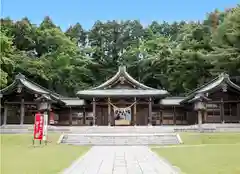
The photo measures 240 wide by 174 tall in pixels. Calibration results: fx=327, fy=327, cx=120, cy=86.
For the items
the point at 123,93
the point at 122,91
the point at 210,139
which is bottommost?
the point at 210,139

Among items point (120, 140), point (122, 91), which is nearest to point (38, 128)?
point (120, 140)

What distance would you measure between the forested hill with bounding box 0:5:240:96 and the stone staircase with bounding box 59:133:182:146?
15016 mm

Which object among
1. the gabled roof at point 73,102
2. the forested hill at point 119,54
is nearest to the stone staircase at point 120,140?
the gabled roof at point 73,102

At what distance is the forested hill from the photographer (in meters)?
37.8

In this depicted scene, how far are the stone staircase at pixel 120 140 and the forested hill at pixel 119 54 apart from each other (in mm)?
15016

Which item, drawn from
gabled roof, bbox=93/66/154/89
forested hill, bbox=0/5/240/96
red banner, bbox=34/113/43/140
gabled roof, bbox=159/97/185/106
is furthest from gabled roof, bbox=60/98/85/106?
red banner, bbox=34/113/43/140

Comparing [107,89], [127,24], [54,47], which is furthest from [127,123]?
[127,24]

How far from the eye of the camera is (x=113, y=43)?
64.7 m

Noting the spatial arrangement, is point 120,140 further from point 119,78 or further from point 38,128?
point 119,78

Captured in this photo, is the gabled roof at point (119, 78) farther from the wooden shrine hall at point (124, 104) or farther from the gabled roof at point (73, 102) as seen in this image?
the gabled roof at point (73, 102)

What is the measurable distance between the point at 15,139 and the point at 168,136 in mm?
10591

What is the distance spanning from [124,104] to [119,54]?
31775 millimetres

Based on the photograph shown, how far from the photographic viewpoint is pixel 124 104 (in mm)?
34594

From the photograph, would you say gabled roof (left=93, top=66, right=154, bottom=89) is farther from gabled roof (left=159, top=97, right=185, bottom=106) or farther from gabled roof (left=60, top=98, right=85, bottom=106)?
gabled roof (left=60, top=98, right=85, bottom=106)
